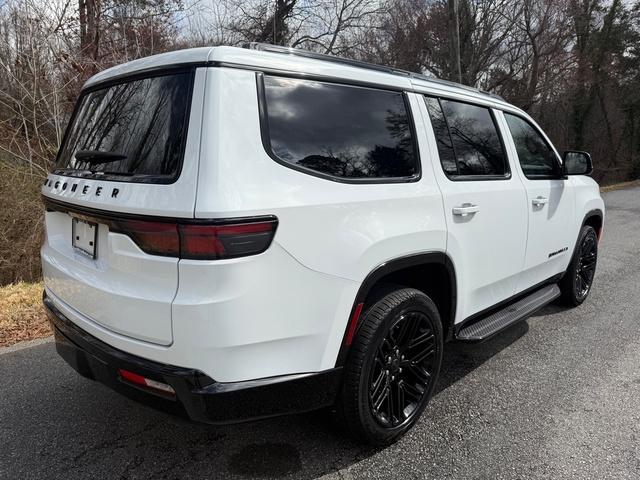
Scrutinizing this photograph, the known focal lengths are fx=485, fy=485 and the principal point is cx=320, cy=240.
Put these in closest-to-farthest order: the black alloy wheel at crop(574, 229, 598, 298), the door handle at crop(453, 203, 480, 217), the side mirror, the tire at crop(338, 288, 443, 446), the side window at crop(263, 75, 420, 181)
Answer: the side window at crop(263, 75, 420, 181) → the tire at crop(338, 288, 443, 446) → the door handle at crop(453, 203, 480, 217) → the side mirror → the black alloy wheel at crop(574, 229, 598, 298)

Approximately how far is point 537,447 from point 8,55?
813cm

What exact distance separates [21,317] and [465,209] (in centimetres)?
399

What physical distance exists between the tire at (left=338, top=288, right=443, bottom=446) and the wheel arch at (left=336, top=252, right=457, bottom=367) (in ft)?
0.29

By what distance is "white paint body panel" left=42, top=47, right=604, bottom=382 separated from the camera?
184 centimetres

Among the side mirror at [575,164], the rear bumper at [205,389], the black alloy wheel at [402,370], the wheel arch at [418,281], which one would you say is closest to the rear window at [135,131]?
the rear bumper at [205,389]

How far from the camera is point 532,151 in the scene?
12.7 ft

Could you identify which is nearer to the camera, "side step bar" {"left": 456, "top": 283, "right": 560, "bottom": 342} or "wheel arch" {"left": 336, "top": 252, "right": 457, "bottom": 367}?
"wheel arch" {"left": 336, "top": 252, "right": 457, "bottom": 367}

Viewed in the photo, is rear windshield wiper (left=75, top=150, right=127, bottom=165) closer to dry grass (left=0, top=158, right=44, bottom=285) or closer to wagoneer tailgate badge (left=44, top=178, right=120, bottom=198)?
wagoneer tailgate badge (left=44, top=178, right=120, bottom=198)

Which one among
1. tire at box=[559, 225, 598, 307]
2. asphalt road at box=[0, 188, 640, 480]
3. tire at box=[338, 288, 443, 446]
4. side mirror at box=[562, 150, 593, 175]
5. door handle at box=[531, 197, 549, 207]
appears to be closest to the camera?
tire at box=[338, 288, 443, 446]

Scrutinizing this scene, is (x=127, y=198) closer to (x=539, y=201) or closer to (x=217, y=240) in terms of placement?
(x=217, y=240)

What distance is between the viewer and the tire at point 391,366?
2322 millimetres

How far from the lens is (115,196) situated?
6.70 ft

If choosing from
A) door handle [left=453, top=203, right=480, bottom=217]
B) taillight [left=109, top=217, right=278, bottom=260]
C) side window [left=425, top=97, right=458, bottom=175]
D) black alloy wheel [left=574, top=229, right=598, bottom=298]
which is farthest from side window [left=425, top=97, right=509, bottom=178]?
black alloy wheel [left=574, top=229, right=598, bottom=298]

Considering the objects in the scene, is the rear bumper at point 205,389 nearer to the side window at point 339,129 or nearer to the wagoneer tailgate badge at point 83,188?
the wagoneer tailgate badge at point 83,188
